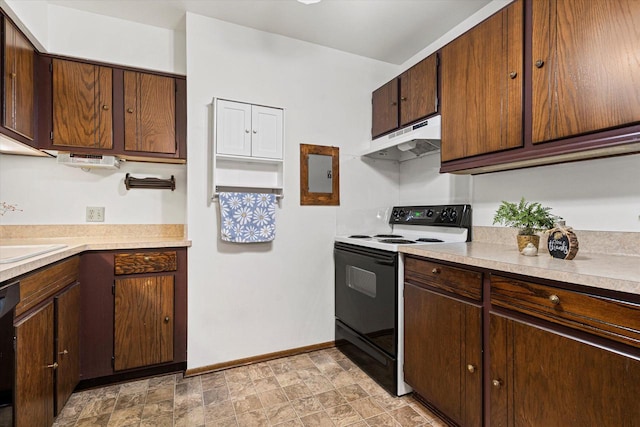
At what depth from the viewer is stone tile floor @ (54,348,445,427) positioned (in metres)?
1.68

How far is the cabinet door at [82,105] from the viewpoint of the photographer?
2062mm

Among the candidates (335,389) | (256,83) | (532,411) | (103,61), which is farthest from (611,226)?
(103,61)

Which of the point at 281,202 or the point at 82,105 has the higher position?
the point at 82,105

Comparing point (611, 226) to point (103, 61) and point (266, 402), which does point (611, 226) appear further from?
point (103, 61)

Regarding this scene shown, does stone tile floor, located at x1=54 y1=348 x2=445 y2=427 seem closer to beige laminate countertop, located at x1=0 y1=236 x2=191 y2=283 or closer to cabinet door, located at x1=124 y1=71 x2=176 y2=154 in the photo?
beige laminate countertop, located at x1=0 y1=236 x2=191 y2=283

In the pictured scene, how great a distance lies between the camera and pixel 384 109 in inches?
103

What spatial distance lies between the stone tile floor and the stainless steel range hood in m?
1.62

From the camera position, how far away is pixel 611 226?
4.84 feet

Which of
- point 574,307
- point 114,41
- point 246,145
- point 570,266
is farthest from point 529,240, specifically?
point 114,41

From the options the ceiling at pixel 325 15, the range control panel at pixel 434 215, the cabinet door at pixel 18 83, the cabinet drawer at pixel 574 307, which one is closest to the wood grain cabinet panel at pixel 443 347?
the cabinet drawer at pixel 574 307

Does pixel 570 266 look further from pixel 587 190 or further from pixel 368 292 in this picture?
pixel 368 292

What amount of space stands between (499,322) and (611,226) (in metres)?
0.74

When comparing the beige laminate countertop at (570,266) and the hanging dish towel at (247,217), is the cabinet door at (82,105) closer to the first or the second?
the hanging dish towel at (247,217)

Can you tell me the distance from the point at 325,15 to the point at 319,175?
3.73 ft
